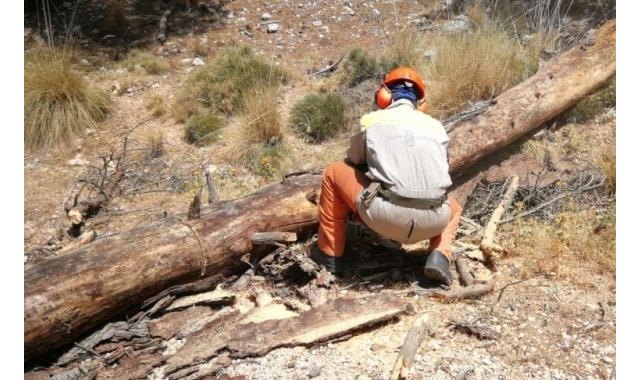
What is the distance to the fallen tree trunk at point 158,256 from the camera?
2775 mm

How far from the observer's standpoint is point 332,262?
3477 millimetres

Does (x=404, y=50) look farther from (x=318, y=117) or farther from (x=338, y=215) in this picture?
(x=338, y=215)

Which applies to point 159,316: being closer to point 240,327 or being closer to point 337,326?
point 240,327

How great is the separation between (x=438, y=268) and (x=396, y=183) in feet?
1.95

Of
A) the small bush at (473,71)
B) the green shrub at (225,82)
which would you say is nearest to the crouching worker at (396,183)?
the small bush at (473,71)

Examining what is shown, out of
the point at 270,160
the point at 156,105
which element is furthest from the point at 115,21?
the point at 270,160

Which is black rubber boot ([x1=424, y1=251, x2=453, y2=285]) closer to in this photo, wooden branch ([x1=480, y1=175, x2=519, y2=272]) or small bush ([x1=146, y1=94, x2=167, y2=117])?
wooden branch ([x1=480, y1=175, x2=519, y2=272])

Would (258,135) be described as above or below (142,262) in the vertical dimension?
below

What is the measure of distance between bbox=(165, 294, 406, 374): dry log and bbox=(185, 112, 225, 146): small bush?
327 cm

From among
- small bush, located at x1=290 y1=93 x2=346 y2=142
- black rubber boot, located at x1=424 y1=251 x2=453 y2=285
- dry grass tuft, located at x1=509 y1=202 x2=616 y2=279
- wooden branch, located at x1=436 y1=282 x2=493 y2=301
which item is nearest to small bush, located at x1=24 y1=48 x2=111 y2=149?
small bush, located at x1=290 y1=93 x2=346 y2=142

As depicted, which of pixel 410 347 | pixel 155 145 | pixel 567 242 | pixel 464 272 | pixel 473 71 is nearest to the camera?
pixel 410 347

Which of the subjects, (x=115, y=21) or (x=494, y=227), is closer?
(x=494, y=227)

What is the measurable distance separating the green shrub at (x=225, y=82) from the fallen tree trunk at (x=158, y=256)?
2.61 metres

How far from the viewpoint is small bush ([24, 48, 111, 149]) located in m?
5.82
